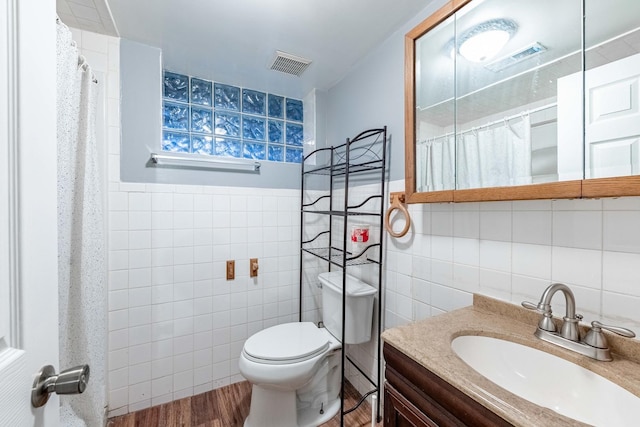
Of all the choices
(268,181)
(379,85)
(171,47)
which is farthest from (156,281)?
(379,85)

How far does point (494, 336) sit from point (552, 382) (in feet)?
0.55

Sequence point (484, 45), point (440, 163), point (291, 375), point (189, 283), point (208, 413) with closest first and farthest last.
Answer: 1. point (484, 45)
2. point (440, 163)
3. point (291, 375)
4. point (208, 413)
5. point (189, 283)

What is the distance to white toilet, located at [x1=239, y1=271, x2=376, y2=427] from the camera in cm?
137

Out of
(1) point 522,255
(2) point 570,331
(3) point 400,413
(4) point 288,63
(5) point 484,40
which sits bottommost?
(3) point 400,413

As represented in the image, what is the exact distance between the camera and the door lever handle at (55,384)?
0.46 meters

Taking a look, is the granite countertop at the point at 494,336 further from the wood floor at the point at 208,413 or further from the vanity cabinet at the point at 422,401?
the wood floor at the point at 208,413

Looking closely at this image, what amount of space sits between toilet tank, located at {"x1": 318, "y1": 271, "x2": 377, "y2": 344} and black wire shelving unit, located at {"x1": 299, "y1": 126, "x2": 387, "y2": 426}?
2.2 inches

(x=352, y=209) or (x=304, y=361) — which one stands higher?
(x=352, y=209)

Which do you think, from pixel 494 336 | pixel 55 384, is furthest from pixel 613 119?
pixel 55 384

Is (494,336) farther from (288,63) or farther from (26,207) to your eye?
(288,63)

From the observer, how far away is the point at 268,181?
1.99m

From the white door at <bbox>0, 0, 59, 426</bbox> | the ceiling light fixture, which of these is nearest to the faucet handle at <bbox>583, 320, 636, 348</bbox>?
the ceiling light fixture

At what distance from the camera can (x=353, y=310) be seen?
1550 millimetres

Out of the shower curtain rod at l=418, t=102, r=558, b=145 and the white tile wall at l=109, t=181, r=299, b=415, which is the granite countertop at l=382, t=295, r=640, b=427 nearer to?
the shower curtain rod at l=418, t=102, r=558, b=145
